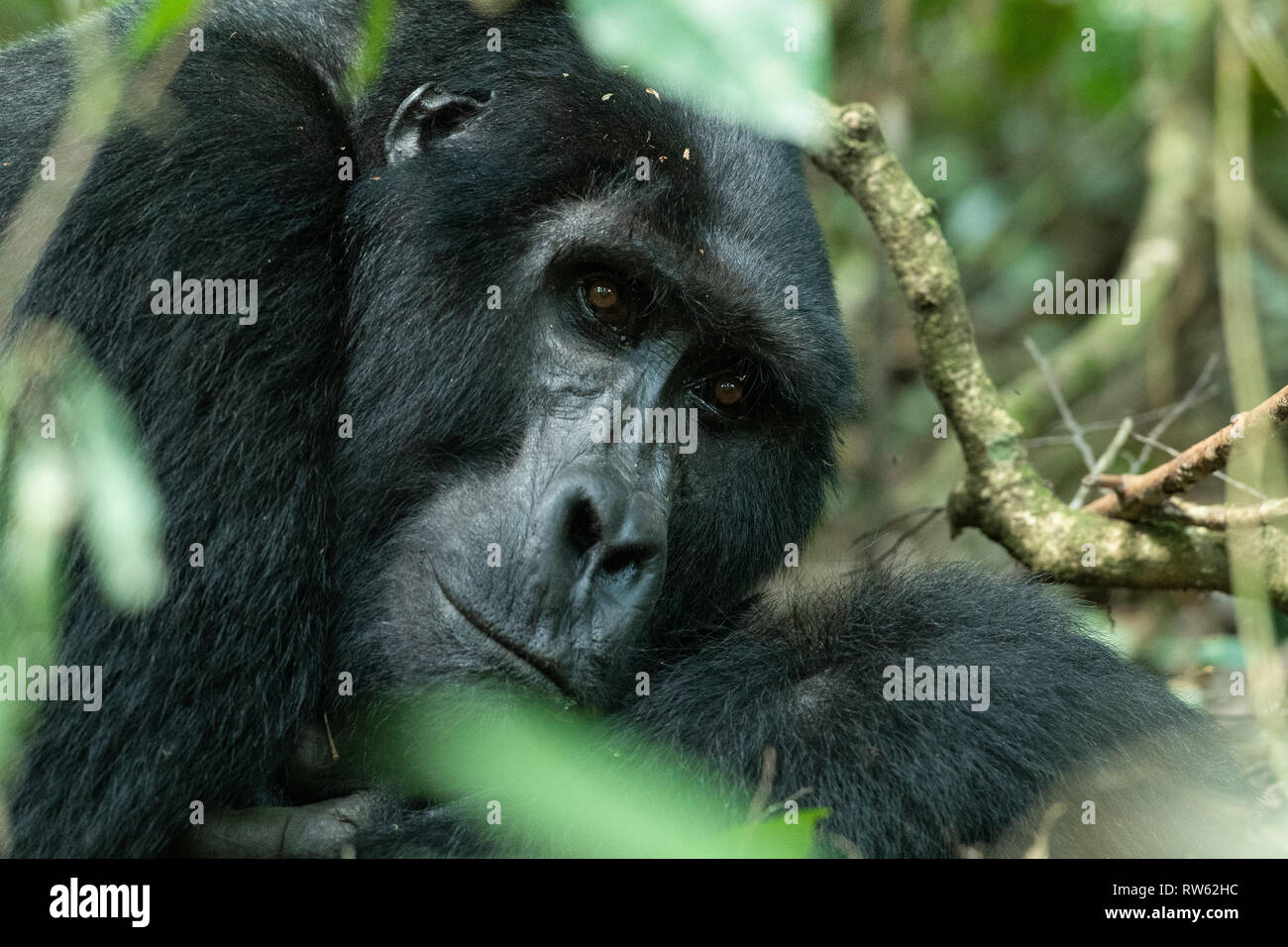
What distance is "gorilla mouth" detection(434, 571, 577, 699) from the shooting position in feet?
10.1

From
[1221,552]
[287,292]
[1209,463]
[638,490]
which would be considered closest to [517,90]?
[287,292]

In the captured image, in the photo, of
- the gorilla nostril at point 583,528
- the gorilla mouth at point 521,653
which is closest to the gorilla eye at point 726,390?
the gorilla nostril at point 583,528

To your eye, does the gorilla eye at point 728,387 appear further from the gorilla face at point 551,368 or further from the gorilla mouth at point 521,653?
the gorilla mouth at point 521,653

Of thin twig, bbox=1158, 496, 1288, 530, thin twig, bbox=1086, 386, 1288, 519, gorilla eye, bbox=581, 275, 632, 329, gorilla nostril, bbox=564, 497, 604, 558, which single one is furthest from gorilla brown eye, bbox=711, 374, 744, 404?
thin twig, bbox=1158, 496, 1288, 530

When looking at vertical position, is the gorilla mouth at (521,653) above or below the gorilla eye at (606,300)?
below

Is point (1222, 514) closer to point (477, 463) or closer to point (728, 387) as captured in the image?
point (728, 387)

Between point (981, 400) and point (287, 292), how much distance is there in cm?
228

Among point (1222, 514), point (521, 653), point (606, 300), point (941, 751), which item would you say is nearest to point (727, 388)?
point (606, 300)

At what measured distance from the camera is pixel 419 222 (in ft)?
11.0

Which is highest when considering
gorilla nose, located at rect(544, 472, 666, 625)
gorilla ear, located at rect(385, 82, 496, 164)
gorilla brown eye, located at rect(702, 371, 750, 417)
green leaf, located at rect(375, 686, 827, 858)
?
gorilla ear, located at rect(385, 82, 496, 164)

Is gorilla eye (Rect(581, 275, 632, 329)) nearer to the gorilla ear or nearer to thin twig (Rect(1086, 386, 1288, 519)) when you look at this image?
the gorilla ear

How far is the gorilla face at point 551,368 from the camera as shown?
311 cm

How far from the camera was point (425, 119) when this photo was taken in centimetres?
347

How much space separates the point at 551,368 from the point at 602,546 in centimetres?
53
